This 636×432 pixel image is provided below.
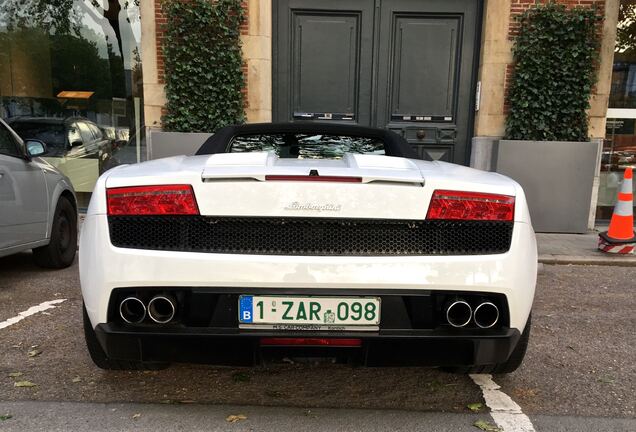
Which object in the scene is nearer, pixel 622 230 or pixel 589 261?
pixel 589 261

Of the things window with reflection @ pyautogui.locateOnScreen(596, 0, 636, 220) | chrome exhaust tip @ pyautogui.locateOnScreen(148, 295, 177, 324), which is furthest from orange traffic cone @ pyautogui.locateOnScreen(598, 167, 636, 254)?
chrome exhaust tip @ pyautogui.locateOnScreen(148, 295, 177, 324)

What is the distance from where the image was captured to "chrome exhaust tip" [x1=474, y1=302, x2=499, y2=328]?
6.53ft

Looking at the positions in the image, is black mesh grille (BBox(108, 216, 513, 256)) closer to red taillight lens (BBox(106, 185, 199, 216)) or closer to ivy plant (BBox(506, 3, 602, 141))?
red taillight lens (BBox(106, 185, 199, 216))

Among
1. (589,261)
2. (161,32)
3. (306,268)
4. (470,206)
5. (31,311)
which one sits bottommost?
(589,261)

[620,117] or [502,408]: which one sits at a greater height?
[620,117]

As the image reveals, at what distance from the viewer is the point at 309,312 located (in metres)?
1.96

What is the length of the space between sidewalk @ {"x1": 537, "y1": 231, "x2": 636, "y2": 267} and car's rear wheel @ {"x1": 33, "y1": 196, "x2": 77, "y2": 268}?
206 inches

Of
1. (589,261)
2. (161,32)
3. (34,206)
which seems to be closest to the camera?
(34,206)

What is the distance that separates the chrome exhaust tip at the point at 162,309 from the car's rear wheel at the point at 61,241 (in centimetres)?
347

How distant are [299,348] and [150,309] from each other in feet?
2.01

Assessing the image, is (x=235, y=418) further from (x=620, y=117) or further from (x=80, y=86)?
(x=620, y=117)

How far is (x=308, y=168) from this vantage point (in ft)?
7.15

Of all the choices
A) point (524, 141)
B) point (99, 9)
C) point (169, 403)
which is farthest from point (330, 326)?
point (99, 9)

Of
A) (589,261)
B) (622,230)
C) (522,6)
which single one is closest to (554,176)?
(622,230)
